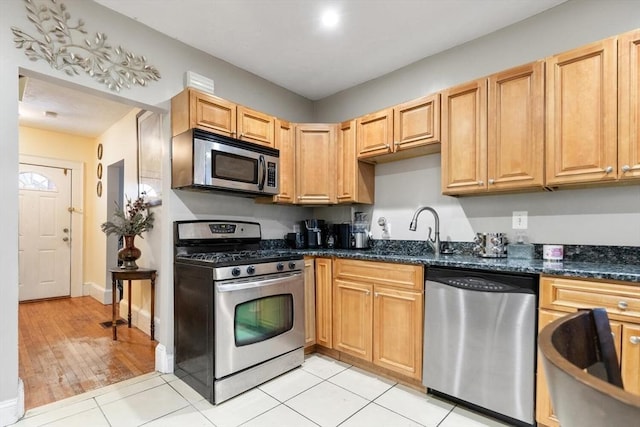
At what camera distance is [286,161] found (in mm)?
3127

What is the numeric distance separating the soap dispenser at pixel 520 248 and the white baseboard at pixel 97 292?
512cm

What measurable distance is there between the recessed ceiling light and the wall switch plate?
1962mm

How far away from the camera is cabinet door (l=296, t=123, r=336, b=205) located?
321 centimetres

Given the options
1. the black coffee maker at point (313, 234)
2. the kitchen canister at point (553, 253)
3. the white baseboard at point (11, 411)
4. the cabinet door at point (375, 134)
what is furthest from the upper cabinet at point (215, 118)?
the kitchen canister at point (553, 253)

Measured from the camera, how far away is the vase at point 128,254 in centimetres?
326

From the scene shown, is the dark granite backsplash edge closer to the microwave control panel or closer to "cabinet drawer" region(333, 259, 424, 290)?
"cabinet drawer" region(333, 259, 424, 290)

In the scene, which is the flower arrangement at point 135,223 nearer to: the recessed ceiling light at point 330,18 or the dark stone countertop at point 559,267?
the dark stone countertop at point 559,267

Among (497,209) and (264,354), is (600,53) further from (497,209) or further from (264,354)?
(264,354)

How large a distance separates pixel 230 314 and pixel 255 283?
0.27m

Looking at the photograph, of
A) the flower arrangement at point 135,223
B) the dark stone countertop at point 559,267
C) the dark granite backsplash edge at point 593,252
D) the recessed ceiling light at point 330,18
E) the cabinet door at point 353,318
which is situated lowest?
the cabinet door at point 353,318

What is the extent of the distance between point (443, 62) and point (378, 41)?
0.62 metres

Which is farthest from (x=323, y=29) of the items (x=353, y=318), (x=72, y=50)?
(x=353, y=318)

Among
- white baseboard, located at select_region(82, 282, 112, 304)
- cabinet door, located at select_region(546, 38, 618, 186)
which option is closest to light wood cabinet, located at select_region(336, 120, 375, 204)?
cabinet door, located at select_region(546, 38, 618, 186)

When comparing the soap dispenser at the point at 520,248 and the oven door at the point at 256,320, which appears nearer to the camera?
the oven door at the point at 256,320
